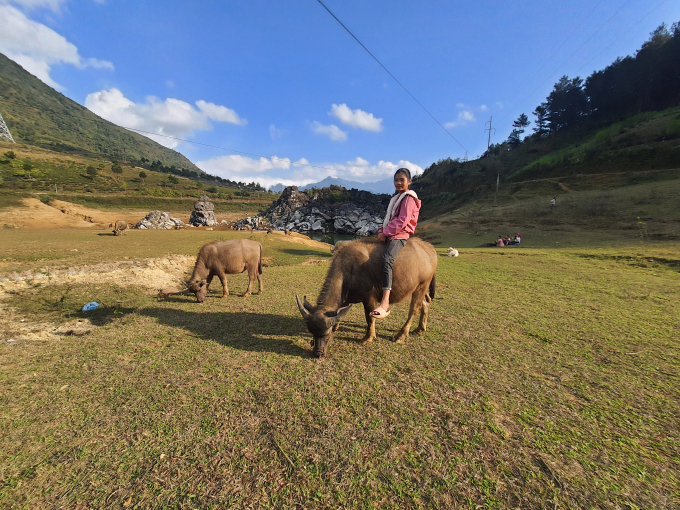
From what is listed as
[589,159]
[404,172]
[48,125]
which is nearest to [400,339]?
[404,172]

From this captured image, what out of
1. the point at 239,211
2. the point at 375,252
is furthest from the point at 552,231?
the point at 239,211

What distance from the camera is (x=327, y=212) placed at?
64562 mm

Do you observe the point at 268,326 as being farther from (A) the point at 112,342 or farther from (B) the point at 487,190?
(B) the point at 487,190

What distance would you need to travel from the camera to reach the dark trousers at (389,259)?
186 inches

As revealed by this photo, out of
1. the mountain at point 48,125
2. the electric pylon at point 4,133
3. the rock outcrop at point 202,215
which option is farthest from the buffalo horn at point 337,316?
the electric pylon at point 4,133

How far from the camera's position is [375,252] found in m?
5.08

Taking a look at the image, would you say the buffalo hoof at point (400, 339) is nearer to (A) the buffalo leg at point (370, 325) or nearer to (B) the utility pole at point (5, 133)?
(A) the buffalo leg at point (370, 325)

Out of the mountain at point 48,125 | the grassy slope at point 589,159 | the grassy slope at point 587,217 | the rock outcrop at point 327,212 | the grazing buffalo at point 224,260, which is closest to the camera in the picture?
the grazing buffalo at point 224,260

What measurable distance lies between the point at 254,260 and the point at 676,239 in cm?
2520

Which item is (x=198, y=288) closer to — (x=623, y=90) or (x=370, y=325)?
(x=370, y=325)

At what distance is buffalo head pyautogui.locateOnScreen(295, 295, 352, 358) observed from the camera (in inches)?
174

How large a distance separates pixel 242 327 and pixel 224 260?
3.44 meters

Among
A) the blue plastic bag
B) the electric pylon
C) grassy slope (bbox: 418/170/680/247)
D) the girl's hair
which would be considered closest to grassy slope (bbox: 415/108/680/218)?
grassy slope (bbox: 418/170/680/247)

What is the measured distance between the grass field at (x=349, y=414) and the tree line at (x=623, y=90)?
239 feet
